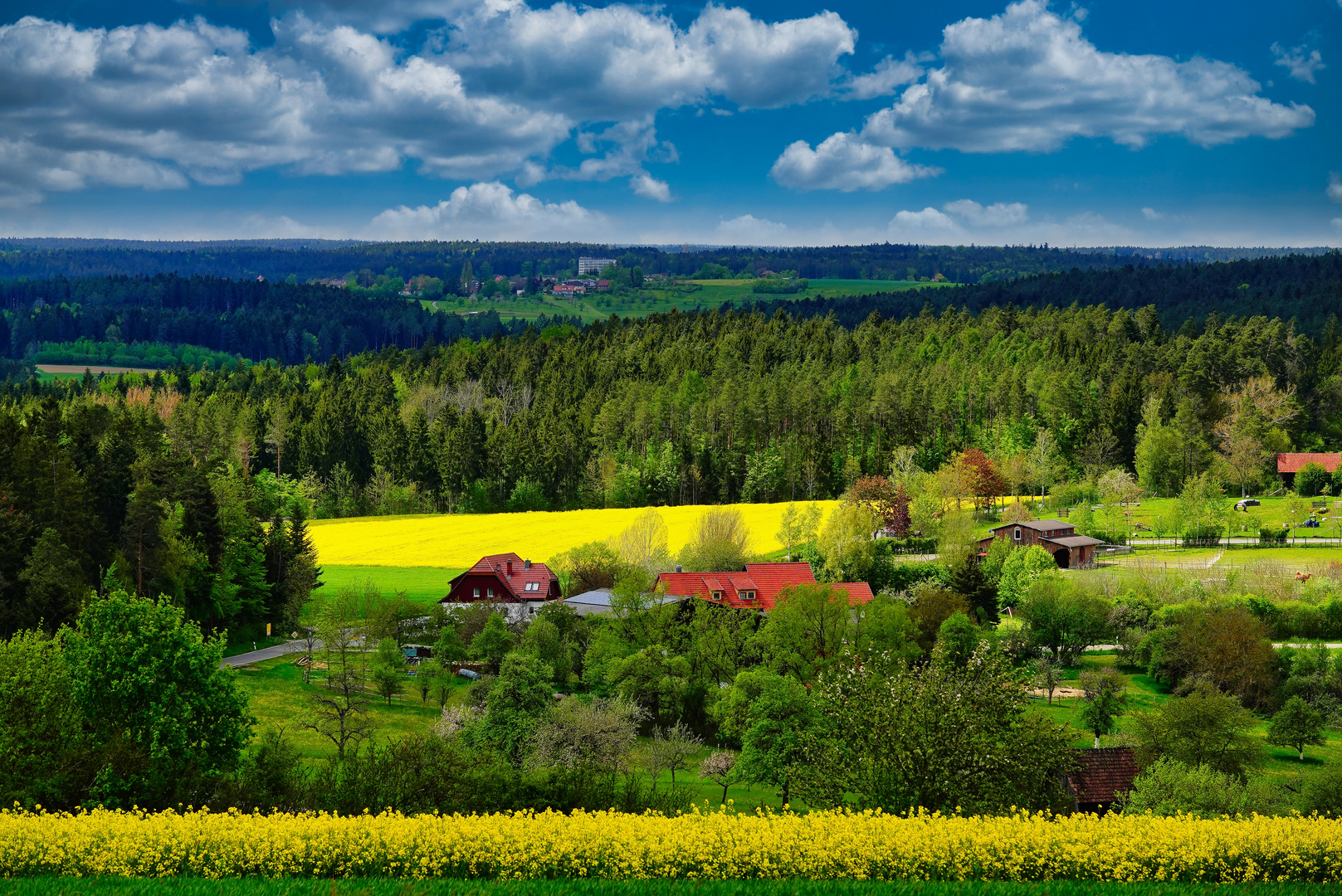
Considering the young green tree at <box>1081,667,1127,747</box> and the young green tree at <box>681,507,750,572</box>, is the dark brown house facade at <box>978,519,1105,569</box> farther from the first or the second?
the young green tree at <box>1081,667,1127,747</box>

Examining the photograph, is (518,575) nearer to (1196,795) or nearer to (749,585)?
(749,585)

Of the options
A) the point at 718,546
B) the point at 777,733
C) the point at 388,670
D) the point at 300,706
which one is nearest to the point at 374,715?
the point at 300,706

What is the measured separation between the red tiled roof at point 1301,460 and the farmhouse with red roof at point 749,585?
63.9m

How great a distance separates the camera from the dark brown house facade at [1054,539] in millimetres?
84688

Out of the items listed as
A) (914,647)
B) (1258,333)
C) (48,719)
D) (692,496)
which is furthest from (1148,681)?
(1258,333)

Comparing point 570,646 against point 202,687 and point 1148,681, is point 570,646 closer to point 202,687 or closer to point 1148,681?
point 202,687

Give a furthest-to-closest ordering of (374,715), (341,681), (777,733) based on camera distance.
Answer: (341,681) < (374,715) < (777,733)

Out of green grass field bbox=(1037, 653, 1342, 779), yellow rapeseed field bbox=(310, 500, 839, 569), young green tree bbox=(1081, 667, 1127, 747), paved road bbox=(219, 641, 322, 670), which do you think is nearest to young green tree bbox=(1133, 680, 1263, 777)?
green grass field bbox=(1037, 653, 1342, 779)

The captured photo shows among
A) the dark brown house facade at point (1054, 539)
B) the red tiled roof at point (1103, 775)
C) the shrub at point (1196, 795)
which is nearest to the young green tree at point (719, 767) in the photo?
the red tiled roof at point (1103, 775)

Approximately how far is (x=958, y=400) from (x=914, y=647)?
74938 mm

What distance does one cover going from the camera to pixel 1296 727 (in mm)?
50719

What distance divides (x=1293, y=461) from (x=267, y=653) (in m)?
101

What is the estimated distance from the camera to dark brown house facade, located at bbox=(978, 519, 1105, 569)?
278ft

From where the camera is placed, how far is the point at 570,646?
5972 cm
